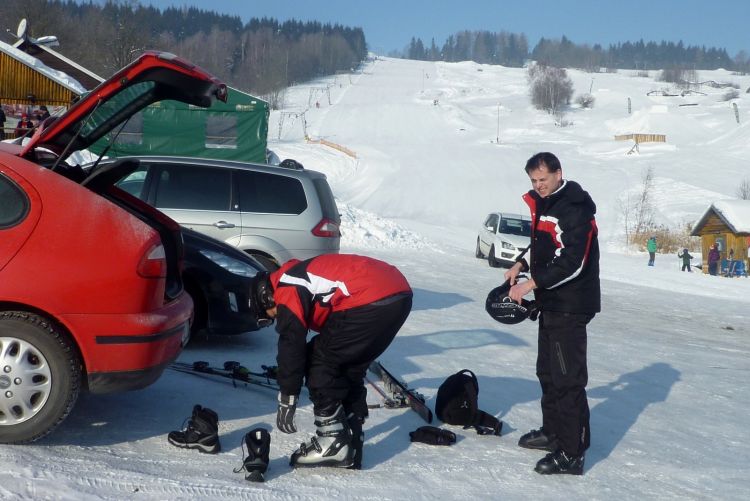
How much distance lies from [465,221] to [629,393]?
35.8 meters

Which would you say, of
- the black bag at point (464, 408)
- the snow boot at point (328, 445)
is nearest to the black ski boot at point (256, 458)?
the snow boot at point (328, 445)

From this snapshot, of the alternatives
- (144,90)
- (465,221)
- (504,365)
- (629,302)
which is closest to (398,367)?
(504,365)

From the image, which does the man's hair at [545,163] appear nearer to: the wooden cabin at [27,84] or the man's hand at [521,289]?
the man's hand at [521,289]

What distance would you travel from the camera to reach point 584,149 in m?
75.6

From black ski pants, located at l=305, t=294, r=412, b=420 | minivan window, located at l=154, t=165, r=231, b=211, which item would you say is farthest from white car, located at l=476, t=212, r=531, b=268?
black ski pants, located at l=305, t=294, r=412, b=420

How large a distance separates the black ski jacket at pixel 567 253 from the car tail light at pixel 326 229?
477cm

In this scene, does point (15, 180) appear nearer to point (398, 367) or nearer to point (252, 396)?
point (252, 396)

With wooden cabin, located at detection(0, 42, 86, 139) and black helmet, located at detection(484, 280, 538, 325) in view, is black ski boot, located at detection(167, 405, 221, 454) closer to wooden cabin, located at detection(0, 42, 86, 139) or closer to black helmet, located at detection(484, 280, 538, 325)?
black helmet, located at detection(484, 280, 538, 325)

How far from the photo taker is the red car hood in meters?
4.45

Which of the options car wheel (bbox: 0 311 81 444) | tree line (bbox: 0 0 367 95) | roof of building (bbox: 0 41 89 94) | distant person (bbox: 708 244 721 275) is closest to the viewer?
car wheel (bbox: 0 311 81 444)

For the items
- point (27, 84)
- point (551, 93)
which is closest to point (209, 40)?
point (551, 93)

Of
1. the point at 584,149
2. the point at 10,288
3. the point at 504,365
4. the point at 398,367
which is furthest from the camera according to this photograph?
the point at 584,149

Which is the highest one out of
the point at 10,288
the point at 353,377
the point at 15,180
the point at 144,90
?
the point at 144,90

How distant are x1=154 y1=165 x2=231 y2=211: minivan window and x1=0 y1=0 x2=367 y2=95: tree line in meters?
35.5
